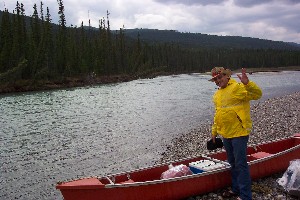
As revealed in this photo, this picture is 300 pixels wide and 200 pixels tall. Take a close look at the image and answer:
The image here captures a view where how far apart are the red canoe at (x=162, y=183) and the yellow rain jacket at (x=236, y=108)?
1.92 m

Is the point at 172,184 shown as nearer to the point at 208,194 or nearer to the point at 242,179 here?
the point at 208,194

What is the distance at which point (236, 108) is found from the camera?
26.1 feet

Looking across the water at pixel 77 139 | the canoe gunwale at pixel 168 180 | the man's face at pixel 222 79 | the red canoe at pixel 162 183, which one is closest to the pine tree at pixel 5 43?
the water at pixel 77 139

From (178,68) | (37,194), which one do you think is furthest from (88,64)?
(37,194)

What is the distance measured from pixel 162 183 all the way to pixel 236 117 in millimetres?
2683

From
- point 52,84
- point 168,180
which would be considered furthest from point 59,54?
point 168,180

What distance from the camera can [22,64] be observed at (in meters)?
74.9

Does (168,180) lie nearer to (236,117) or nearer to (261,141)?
(236,117)

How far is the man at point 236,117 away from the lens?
310 inches

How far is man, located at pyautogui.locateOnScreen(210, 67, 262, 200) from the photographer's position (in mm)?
7863

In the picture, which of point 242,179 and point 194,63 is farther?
point 194,63

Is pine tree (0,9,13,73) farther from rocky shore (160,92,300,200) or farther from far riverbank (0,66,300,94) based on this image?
rocky shore (160,92,300,200)

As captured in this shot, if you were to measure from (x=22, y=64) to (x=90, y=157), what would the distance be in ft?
208

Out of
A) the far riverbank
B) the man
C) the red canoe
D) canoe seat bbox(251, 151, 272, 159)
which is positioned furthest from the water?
the far riverbank
